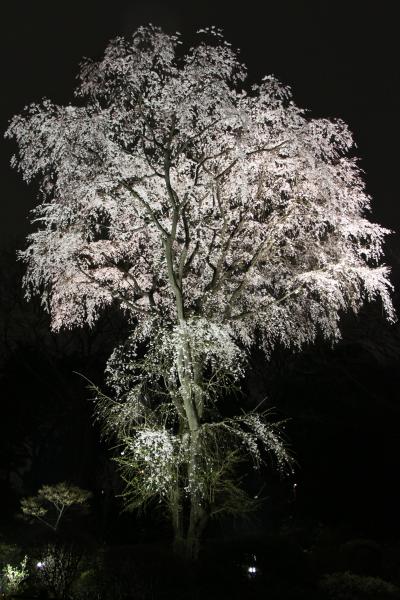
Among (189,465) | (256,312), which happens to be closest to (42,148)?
(256,312)

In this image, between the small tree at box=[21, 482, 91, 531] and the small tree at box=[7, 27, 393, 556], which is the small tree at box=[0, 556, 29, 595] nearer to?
the small tree at box=[7, 27, 393, 556]

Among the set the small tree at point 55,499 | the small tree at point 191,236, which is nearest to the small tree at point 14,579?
the small tree at point 191,236

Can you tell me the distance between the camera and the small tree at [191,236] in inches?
358

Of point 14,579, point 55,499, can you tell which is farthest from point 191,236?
point 55,499

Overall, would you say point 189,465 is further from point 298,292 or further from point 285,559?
point 298,292

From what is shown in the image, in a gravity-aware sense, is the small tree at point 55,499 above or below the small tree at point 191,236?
below

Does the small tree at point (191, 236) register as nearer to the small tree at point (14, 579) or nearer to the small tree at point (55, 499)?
the small tree at point (14, 579)

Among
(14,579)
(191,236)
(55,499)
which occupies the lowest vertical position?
(14,579)

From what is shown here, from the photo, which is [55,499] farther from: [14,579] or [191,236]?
[191,236]

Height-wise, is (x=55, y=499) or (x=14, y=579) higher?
(x=55, y=499)

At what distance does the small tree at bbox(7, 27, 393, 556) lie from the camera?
9.09 meters

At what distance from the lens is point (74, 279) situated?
33.6 ft

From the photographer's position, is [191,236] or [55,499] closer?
[191,236]

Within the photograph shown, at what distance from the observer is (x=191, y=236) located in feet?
35.5
